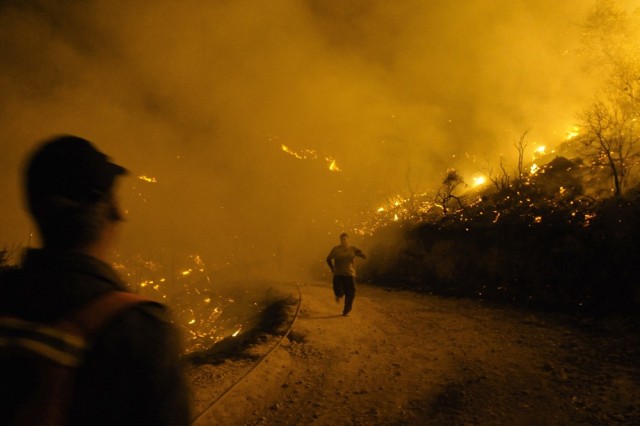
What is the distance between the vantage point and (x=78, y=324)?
92 cm

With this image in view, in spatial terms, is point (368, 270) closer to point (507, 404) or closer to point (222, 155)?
point (507, 404)

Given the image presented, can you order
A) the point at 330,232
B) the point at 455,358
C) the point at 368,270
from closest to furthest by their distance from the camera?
the point at 455,358 → the point at 368,270 → the point at 330,232

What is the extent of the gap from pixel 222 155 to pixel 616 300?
3734 centimetres

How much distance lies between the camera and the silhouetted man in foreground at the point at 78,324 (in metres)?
0.87

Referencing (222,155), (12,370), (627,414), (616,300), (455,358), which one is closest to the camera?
(12,370)

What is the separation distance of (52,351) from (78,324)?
0.07 meters

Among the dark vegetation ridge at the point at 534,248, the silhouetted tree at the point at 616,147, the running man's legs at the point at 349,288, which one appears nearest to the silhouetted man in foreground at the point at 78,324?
the running man's legs at the point at 349,288

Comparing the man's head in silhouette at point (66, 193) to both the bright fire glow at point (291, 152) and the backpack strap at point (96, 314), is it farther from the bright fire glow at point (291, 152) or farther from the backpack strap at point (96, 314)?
the bright fire glow at point (291, 152)

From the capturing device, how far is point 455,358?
6.38 meters

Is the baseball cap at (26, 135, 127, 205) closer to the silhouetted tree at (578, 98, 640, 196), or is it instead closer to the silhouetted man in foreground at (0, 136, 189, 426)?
→ the silhouetted man in foreground at (0, 136, 189, 426)

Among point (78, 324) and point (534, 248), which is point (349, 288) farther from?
point (78, 324)

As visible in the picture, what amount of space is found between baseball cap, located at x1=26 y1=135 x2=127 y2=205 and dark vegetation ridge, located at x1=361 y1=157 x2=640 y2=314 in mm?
9762

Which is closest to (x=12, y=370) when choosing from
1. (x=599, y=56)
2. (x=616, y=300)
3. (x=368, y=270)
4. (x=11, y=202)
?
(x=616, y=300)

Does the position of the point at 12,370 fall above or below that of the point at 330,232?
below
